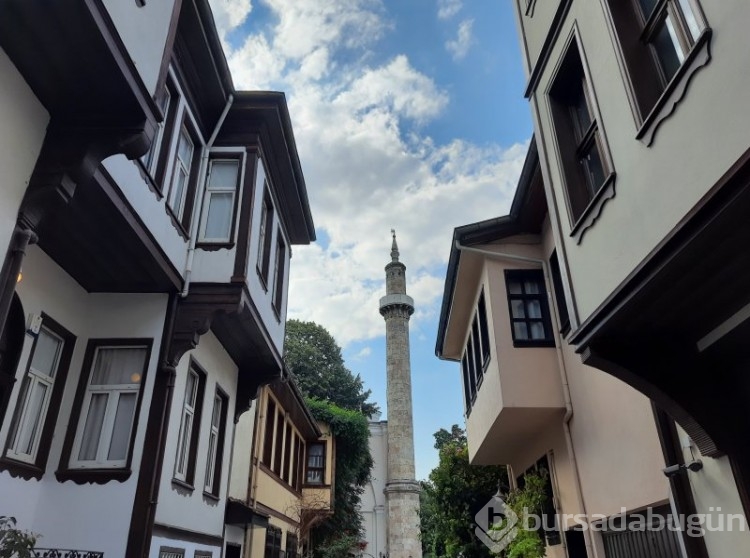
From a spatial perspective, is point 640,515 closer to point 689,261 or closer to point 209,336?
point 689,261

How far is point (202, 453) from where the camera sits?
7371 millimetres

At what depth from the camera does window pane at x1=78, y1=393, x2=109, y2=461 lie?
569cm

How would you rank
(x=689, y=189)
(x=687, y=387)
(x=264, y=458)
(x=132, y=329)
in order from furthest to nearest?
(x=264, y=458) → (x=132, y=329) → (x=687, y=387) → (x=689, y=189)

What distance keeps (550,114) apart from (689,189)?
2.59 meters

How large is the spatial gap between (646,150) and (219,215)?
5.37m

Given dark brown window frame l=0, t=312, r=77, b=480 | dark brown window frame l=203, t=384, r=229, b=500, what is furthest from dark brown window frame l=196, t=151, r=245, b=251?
dark brown window frame l=203, t=384, r=229, b=500

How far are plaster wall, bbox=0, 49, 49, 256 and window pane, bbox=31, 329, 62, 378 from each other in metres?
2.34

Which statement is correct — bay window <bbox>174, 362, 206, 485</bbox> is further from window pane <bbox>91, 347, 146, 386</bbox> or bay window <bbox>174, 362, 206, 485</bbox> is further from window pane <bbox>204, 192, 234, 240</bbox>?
window pane <bbox>204, 192, 234, 240</bbox>

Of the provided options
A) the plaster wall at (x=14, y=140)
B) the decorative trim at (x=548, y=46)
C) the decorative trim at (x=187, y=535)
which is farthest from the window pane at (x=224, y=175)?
the decorative trim at (x=187, y=535)

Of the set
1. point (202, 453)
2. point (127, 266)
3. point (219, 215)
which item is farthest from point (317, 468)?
point (127, 266)

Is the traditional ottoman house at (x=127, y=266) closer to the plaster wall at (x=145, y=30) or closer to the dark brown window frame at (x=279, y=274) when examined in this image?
the plaster wall at (x=145, y=30)

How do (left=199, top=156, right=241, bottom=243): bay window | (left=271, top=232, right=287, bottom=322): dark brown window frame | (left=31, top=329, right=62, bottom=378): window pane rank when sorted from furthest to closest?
(left=271, top=232, right=287, bottom=322): dark brown window frame
(left=199, top=156, right=241, bottom=243): bay window
(left=31, top=329, right=62, bottom=378): window pane

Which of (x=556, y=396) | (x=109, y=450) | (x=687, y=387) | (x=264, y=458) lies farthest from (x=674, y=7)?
(x=264, y=458)

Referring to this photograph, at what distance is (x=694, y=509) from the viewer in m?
4.27
